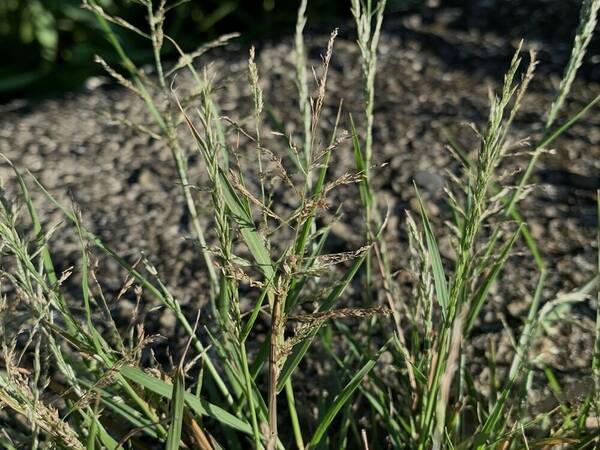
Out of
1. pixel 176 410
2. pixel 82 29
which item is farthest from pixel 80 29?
pixel 176 410

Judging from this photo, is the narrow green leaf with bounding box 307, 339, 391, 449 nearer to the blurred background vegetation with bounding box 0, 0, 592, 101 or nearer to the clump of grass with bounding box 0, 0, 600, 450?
the clump of grass with bounding box 0, 0, 600, 450

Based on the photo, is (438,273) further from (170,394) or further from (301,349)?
(170,394)

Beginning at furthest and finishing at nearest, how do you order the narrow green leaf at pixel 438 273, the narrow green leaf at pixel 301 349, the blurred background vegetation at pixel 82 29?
the blurred background vegetation at pixel 82 29 → the narrow green leaf at pixel 438 273 → the narrow green leaf at pixel 301 349

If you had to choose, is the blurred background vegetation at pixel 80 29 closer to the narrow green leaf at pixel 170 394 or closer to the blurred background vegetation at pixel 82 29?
the blurred background vegetation at pixel 82 29

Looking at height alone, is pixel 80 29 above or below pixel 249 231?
below

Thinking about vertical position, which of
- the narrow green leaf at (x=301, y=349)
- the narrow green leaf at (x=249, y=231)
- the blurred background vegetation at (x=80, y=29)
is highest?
the narrow green leaf at (x=249, y=231)

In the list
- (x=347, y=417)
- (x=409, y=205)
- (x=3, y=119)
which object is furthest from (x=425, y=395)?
(x=3, y=119)

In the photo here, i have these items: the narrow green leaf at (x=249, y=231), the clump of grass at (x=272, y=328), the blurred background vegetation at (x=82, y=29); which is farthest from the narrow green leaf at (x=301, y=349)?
the blurred background vegetation at (x=82, y=29)

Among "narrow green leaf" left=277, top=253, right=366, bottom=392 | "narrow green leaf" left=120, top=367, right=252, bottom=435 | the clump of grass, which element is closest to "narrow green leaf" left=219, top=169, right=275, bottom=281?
the clump of grass
